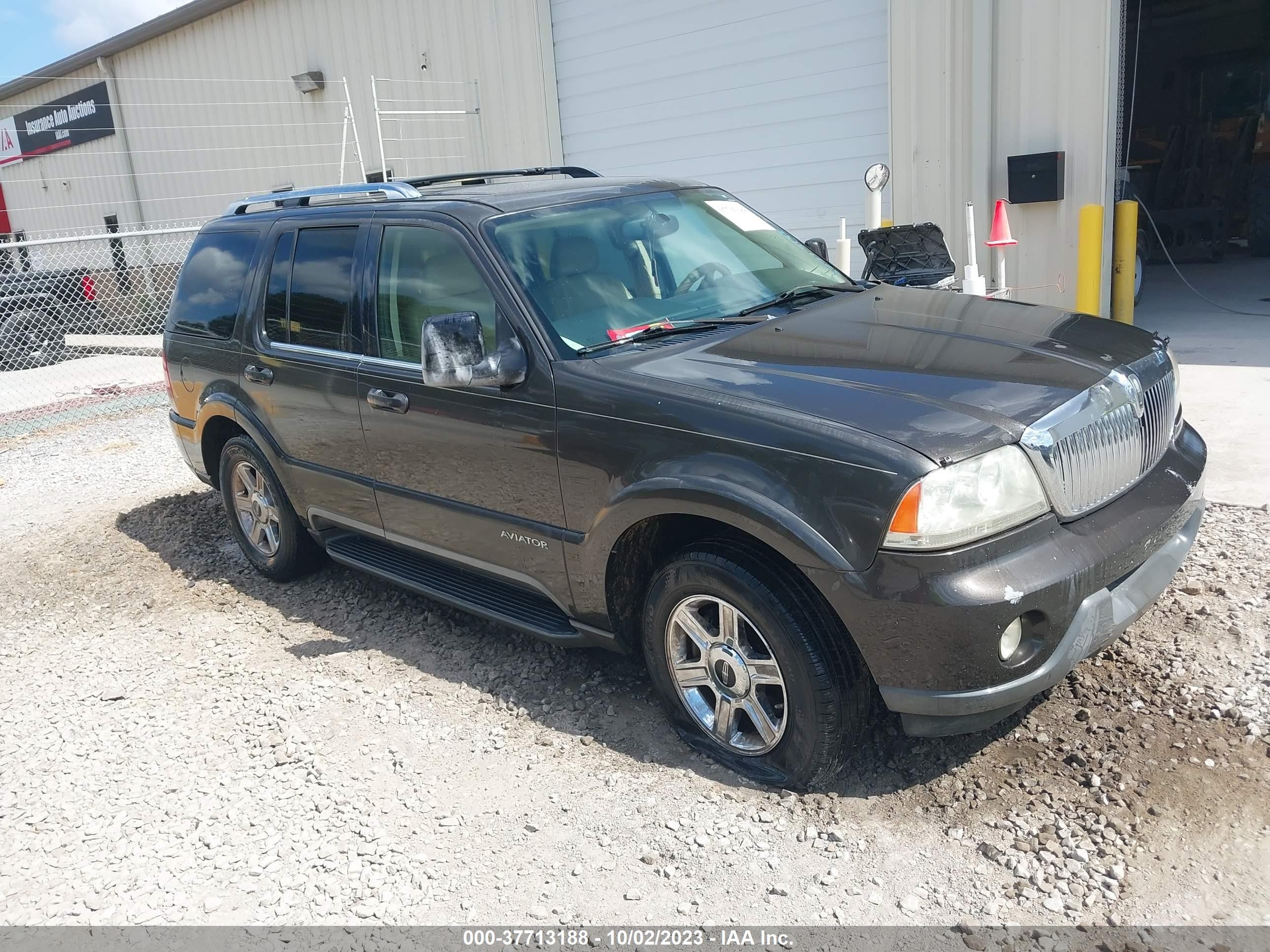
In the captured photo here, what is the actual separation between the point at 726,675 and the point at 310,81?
600 inches

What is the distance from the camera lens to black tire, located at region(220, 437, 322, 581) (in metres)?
5.21

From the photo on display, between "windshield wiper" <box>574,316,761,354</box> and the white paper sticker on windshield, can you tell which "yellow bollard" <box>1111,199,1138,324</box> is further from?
"windshield wiper" <box>574,316,761,354</box>

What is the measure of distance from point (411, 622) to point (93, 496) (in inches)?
160

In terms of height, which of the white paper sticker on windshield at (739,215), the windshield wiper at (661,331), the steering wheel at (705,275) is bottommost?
the windshield wiper at (661,331)

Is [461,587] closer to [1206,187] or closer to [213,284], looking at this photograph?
[213,284]

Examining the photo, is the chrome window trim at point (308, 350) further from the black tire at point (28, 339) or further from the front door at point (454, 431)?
the black tire at point (28, 339)

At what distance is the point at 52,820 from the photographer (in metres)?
3.49

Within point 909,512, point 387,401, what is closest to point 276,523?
point 387,401

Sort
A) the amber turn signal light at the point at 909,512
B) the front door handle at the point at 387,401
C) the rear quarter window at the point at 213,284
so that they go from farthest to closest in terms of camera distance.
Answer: the rear quarter window at the point at 213,284 < the front door handle at the point at 387,401 < the amber turn signal light at the point at 909,512

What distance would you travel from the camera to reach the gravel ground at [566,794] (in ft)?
9.24

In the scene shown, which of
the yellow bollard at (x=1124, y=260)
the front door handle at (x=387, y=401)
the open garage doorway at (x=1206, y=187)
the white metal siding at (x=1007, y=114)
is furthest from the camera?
the yellow bollard at (x=1124, y=260)

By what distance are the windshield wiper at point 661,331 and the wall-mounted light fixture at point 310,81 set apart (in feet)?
46.6

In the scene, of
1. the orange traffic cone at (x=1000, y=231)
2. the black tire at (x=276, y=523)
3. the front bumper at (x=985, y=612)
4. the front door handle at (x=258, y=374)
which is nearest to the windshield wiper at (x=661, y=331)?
the front bumper at (x=985, y=612)

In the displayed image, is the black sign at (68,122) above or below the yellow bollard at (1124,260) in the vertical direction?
above
